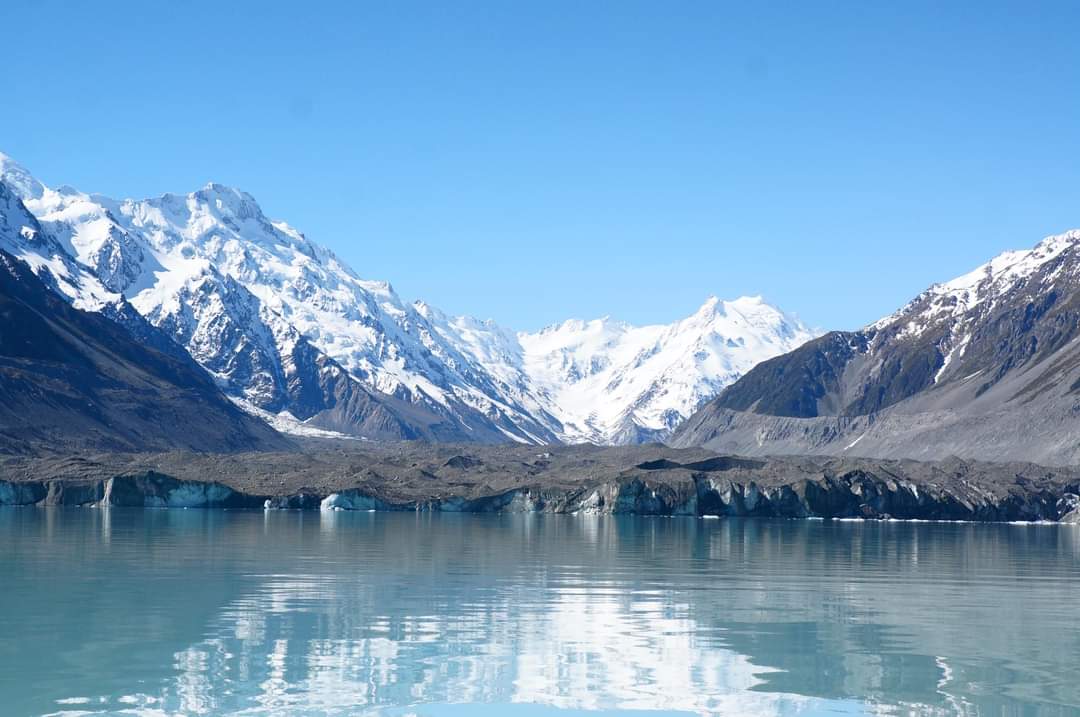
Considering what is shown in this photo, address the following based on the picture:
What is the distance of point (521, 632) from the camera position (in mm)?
48938

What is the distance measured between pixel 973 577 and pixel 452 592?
31.6 meters

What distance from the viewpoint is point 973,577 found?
7825 centimetres

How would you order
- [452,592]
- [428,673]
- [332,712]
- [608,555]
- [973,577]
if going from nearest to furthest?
[332,712] < [428,673] < [452,592] < [973,577] < [608,555]

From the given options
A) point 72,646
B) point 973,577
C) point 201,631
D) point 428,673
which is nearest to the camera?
point 428,673

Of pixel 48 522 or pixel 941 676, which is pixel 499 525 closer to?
pixel 48 522

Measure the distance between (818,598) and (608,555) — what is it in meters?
30.8

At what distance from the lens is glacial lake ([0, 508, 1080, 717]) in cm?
3694

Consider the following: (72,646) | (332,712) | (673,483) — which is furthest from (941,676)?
(673,483)

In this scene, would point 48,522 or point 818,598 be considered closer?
point 818,598

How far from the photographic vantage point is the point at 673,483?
19462 cm

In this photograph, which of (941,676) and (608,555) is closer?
(941,676)

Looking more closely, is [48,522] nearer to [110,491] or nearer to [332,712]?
[110,491]

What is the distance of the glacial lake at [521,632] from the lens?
121 feet

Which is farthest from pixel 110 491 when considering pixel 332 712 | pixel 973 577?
pixel 332 712
